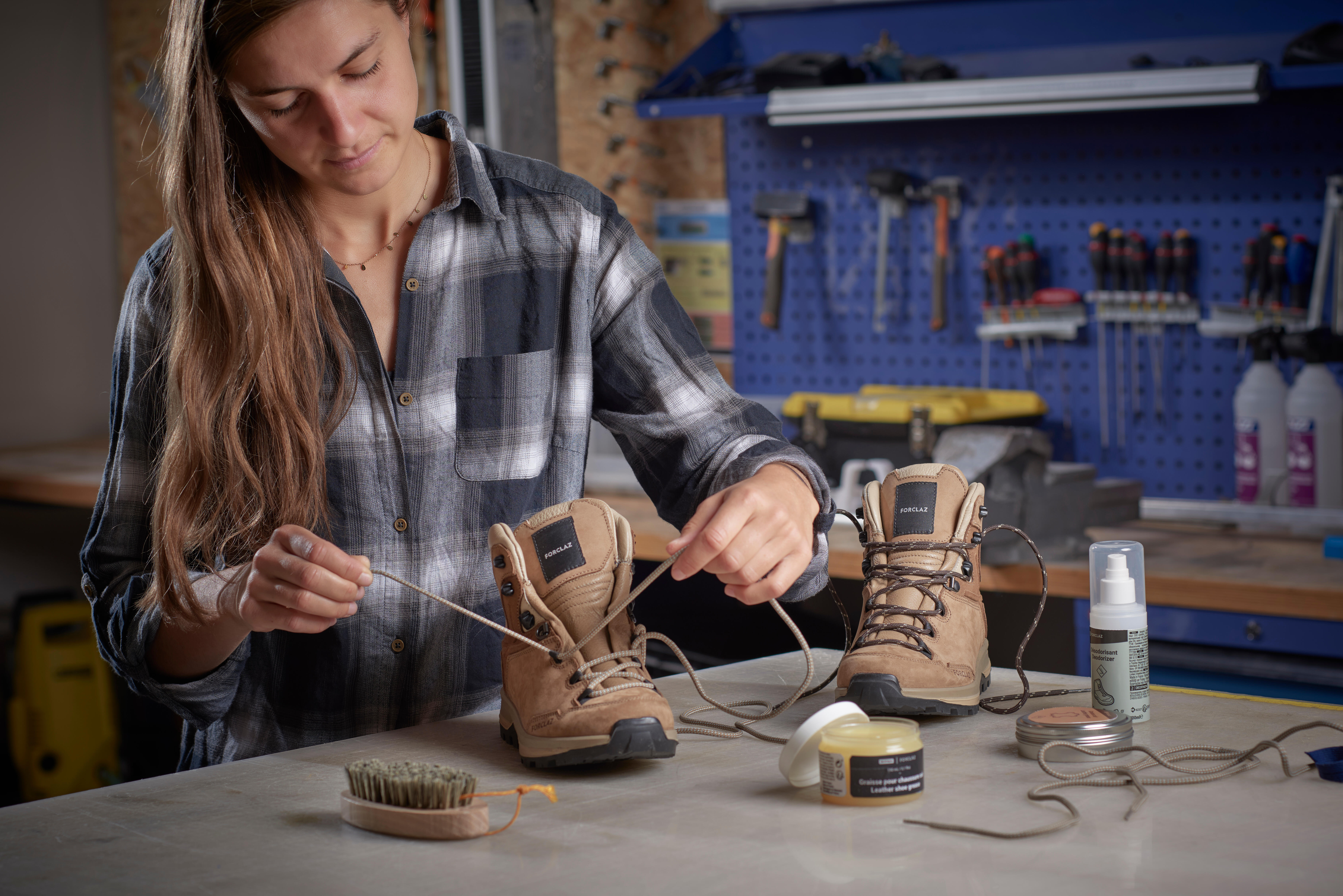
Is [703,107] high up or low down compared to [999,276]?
up

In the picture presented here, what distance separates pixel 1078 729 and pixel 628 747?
336mm

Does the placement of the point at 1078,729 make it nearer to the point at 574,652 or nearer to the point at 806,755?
the point at 806,755

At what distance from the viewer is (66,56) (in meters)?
3.62

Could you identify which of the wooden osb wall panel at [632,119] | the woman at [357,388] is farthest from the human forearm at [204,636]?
the wooden osb wall panel at [632,119]

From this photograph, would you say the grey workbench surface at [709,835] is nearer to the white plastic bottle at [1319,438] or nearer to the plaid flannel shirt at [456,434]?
the plaid flannel shirt at [456,434]

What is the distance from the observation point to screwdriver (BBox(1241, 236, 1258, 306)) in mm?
2400

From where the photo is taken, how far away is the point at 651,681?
107 cm

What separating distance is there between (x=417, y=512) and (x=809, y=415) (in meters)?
1.23

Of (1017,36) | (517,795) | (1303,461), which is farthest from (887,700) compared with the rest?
(1017,36)

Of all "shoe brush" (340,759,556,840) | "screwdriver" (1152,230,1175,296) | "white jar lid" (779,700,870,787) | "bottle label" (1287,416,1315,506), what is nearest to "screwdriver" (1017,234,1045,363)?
"screwdriver" (1152,230,1175,296)

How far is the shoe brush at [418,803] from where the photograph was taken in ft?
2.79

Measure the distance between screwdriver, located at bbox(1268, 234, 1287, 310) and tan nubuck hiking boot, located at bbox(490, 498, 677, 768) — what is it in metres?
1.76

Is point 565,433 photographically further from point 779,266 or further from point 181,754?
point 779,266

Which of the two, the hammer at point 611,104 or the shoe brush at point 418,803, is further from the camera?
the hammer at point 611,104
